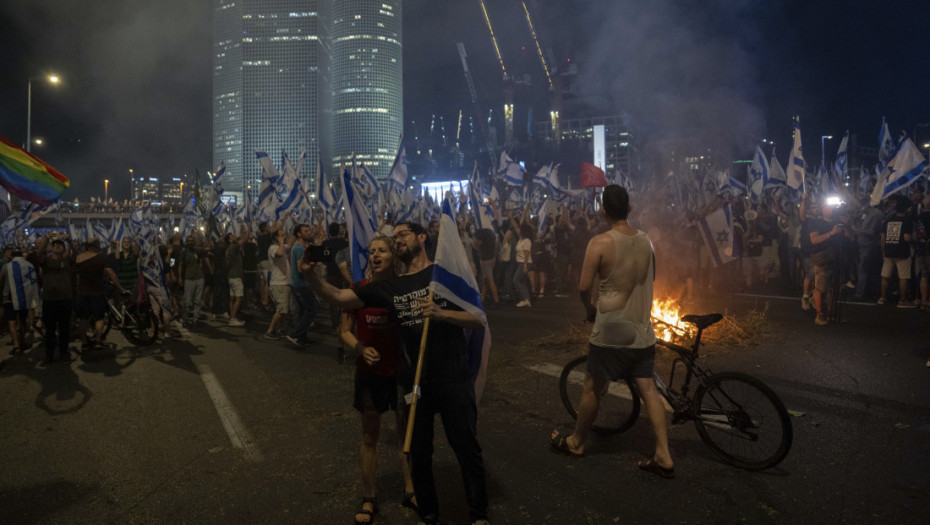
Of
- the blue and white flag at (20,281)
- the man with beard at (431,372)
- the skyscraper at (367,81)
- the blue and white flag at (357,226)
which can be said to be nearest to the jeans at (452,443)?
the man with beard at (431,372)

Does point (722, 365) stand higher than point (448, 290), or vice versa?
point (448, 290)

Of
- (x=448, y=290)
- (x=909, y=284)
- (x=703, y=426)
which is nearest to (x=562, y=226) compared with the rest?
(x=909, y=284)

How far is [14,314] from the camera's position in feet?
31.5

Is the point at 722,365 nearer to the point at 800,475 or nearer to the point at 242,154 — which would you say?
the point at 800,475

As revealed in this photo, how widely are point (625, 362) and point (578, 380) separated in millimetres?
1227

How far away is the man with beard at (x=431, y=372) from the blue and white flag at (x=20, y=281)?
8.50m

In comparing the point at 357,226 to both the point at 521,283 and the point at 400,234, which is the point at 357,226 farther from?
the point at 521,283

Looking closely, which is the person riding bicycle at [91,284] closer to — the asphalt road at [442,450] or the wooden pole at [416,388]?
the asphalt road at [442,450]

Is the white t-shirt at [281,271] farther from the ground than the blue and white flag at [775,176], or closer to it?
closer to it

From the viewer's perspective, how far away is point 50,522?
3.61 meters

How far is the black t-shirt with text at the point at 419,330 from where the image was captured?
327 centimetres

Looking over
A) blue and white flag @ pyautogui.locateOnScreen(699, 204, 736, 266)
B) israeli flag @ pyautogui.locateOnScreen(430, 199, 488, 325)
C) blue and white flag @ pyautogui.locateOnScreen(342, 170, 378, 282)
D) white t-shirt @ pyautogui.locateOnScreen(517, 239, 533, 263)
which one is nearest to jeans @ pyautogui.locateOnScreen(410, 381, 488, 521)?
israeli flag @ pyautogui.locateOnScreen(430, 199, 488, 325)

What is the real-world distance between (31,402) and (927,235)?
1379cm

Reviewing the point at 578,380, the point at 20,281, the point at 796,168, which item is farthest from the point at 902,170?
the point at 20,281
